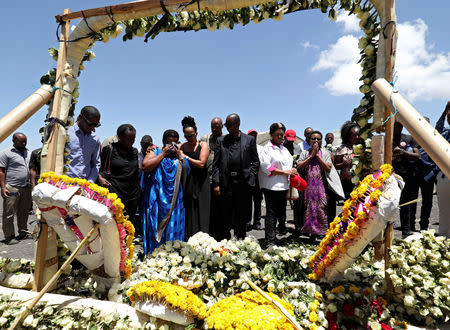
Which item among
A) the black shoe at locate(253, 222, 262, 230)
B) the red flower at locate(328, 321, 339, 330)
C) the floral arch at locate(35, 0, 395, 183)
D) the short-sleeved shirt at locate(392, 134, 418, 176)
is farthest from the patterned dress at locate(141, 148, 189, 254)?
the short-sleeved shirt at locate(392, 134, 418, 176)

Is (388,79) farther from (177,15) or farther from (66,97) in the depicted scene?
(66,97)

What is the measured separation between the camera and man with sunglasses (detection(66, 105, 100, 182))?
3.71 meters

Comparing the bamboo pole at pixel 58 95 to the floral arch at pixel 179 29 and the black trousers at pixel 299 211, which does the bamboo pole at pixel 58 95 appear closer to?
the floral arch at pixel 179 29

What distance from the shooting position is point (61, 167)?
268 centimetres

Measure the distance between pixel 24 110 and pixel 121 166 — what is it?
80.2 inches

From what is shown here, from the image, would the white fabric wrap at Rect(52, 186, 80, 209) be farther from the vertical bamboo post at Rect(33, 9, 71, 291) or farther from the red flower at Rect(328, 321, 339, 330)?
the red flower at Rect(328, 321, 339, 330)

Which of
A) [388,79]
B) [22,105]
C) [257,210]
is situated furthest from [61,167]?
[257,210]

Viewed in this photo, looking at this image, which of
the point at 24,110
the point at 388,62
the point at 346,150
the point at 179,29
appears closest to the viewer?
the point at 388,62

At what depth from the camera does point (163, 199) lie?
12.8 feet

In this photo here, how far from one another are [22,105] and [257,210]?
17.8ft

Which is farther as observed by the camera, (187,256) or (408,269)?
(187,256)

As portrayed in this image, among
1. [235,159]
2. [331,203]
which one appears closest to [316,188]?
[331,203]

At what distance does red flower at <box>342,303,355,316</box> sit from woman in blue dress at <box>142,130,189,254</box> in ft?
8.13

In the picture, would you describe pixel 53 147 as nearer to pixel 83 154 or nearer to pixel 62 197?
pixel 62 197
